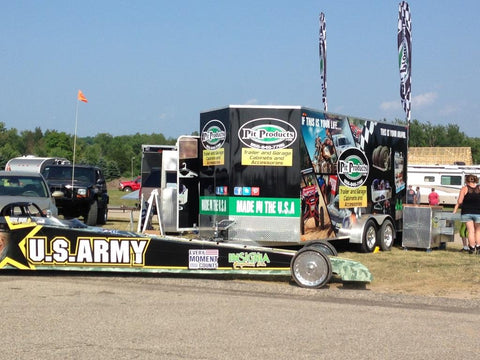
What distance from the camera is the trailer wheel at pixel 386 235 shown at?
1497cm

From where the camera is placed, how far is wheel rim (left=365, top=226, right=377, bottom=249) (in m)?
14.4

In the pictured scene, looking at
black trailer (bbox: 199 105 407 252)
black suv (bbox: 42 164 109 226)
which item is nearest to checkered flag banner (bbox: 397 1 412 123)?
black trailer (bbox: 199 105 407 252)

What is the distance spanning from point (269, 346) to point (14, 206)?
640 centimetres

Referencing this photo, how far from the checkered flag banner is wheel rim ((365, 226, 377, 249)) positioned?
7.68 m

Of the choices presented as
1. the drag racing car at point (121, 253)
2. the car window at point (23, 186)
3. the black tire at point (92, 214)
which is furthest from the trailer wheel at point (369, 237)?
the black tire at point (92, 214)

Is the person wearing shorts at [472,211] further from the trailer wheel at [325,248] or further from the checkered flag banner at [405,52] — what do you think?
the checkered flag banner at [405,52]

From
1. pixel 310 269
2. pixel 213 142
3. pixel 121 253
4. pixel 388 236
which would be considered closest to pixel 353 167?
pixel 388 236

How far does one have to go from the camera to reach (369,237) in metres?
14.5

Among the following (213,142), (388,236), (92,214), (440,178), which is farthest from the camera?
(440,178)

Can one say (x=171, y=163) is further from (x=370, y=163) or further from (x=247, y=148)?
(x=370, y=163)

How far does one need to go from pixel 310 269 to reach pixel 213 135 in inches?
152

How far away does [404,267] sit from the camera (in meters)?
12.4

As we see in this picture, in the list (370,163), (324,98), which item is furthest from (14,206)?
(324,98)

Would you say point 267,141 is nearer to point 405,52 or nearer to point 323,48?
point 405,52
